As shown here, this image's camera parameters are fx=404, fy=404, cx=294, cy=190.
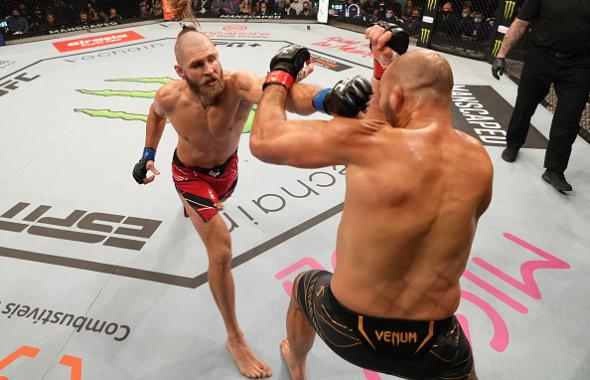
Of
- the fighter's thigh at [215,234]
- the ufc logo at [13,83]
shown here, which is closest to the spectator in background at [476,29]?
the fighter's thigh at [215,234]

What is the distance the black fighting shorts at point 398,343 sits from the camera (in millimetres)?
1251

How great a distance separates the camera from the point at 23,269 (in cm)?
239

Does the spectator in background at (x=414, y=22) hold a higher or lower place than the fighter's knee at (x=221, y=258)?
higher

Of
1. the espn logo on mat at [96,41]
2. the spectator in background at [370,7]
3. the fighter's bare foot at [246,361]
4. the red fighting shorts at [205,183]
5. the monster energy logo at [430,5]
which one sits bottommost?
the fighter's bare foot at [246,361]

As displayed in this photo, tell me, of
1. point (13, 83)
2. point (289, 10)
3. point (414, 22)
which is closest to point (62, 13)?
point (13, 83)

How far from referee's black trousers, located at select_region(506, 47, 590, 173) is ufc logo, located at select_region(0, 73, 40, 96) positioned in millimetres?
5649

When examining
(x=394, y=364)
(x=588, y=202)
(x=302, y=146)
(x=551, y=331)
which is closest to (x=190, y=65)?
(x=302, y=146)

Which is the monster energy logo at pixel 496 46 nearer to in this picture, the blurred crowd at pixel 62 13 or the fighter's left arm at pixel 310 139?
the fighter's left arm at pixel 310 139

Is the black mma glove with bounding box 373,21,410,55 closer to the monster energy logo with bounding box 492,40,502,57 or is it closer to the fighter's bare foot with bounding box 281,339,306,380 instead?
the fighter's bare foot with bounding box 281,339,306,380

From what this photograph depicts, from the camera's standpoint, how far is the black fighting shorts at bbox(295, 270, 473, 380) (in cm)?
125

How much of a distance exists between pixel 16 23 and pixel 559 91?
27.9 ft

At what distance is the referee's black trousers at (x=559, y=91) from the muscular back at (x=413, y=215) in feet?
7.66

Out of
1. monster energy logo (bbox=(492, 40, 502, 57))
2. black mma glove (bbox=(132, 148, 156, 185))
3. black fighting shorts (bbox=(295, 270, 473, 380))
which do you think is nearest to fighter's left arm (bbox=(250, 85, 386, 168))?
black fighting shorts (bbox=(295, 270, 473, 380))

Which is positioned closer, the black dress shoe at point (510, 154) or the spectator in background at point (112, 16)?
the black dress shoe at point (510, 154)
